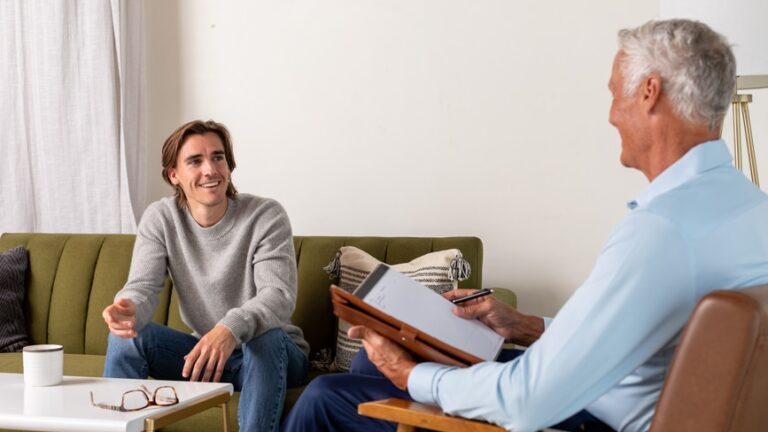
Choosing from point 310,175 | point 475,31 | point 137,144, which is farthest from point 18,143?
point 475,31

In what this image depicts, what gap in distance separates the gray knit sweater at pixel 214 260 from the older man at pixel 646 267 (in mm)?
1088

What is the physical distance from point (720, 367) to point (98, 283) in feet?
8.26

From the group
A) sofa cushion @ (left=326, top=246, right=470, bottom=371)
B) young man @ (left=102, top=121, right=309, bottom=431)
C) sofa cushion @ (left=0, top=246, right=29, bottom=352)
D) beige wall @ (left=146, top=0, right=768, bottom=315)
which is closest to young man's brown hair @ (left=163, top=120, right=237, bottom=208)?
young man @ (left=102, top=121, right=309, bottom=431)

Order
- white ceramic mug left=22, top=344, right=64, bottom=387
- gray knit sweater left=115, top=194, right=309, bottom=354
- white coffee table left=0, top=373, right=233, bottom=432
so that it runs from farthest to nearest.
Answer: gray knit sweater left=115, top=194, right=309, bottom=354
white ceramic mug left=22, top=344, right=64, bottom=387
white coffee table left=0, top=373, right=233, bottom=432

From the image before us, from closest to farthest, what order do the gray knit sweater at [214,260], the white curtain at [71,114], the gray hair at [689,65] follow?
the gray hair at [689,65] → the gray knit sweater at [214,260] → the white curtain at [71,114]

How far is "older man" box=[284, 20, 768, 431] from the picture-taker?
4.16 feet

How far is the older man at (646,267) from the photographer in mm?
1267

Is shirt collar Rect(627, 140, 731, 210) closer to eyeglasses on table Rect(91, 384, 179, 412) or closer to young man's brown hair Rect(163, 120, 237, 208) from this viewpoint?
eyeglasses on table Rect(91, 384, 179, 412)

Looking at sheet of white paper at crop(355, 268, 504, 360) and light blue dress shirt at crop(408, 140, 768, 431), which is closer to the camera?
light blue dress shirt at crop(408, 140, 768, 431)

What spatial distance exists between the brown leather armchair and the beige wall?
1.90 metres

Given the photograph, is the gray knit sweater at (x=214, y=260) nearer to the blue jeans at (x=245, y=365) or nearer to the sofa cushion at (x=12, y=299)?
the blue jeans at (x=245, y=365)

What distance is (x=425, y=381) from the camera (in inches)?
59.2

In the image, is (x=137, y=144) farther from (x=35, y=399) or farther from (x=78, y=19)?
(x=35, y=399)

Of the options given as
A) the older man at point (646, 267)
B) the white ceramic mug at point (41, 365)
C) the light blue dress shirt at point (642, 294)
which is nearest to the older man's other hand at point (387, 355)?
the older man at point (646, 267)
